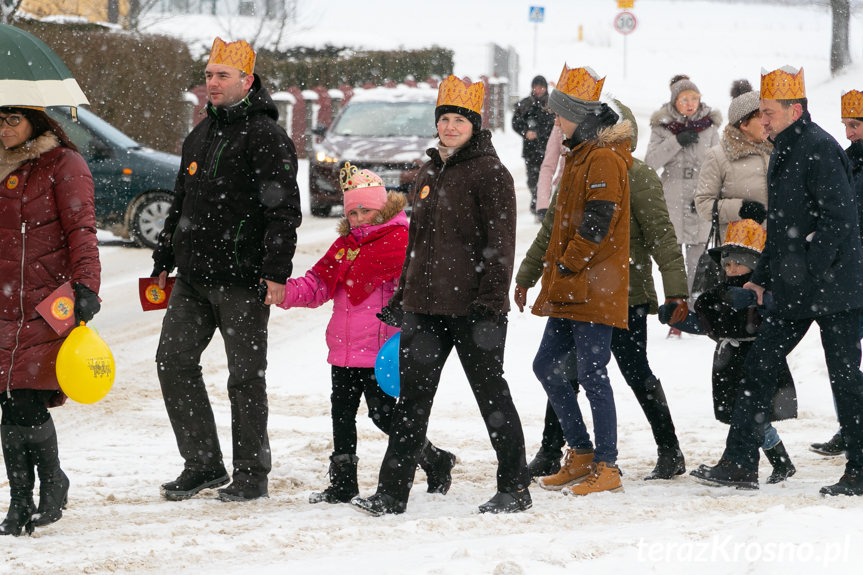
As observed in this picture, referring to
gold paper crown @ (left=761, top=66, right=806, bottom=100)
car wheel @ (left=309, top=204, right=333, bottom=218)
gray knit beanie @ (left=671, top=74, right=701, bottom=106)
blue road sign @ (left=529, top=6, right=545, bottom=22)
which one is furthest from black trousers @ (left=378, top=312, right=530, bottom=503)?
blue road sign @ (left=529, top=6, right=545, bottom=22)

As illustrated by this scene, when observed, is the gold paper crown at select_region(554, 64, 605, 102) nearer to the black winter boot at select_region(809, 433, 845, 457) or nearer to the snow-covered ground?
the snow-covered ground

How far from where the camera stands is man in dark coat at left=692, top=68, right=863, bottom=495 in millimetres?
5082

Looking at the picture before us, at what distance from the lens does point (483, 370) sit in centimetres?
483

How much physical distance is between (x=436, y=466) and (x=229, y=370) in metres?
1.04

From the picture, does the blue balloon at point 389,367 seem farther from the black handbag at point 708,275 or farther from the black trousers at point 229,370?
the black handbag at point 708,275

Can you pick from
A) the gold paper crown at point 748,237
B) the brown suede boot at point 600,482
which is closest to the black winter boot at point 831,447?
the gold paper crown at point 748,237

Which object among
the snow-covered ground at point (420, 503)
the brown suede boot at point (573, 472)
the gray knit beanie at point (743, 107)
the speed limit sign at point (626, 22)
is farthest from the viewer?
the speed limit sign at point (626, 22)

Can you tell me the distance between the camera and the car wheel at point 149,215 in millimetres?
13508

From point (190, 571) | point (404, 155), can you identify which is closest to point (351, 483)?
point (190, 571)

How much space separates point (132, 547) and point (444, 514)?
1.31 m

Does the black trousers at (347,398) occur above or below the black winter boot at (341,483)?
above

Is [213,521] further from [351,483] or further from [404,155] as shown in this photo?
[404,155]

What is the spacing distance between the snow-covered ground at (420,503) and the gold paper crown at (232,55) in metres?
1.96

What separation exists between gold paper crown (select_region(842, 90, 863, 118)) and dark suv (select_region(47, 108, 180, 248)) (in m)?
8.90
